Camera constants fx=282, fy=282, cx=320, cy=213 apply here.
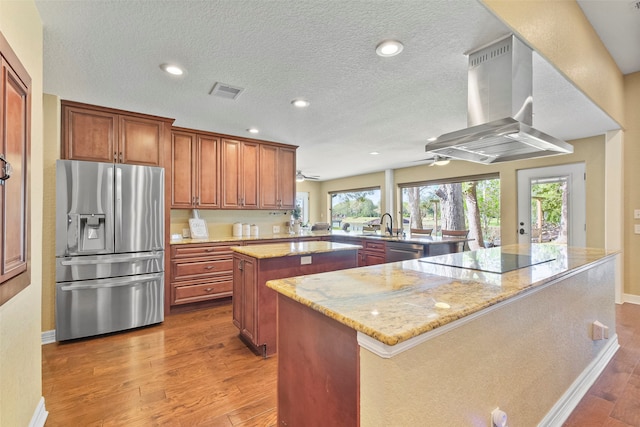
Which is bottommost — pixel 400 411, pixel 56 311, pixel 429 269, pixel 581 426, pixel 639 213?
pixel 581 426

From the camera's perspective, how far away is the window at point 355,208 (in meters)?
8.01

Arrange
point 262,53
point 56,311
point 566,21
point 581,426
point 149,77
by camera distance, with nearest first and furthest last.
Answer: point 581,426
point 262,53
point 566,21
point 149,77
point 56,311

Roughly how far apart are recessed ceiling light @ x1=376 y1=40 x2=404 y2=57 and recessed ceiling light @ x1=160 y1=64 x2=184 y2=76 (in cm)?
154

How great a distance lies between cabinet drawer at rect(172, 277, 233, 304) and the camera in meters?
3.42

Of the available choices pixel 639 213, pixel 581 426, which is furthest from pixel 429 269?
pixel 639 213

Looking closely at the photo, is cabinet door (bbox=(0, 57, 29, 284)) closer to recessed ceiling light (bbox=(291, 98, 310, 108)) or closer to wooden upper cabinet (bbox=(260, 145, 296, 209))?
recessed ceiling light (bbox=(291, 98, 310, 108))

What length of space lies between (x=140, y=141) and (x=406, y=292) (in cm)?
340

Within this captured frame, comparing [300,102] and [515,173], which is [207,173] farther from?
[515,173]

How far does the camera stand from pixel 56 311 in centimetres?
260

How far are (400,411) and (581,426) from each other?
1600mm

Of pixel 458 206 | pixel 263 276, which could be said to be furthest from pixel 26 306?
pixel 458 206

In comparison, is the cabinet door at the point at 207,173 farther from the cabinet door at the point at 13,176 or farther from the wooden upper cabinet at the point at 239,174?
Result: the cabinet door at the point at 13,176

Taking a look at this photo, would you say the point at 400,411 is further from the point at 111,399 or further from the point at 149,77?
the point at 149,77

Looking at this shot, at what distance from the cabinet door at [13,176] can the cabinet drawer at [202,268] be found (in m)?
2.09
